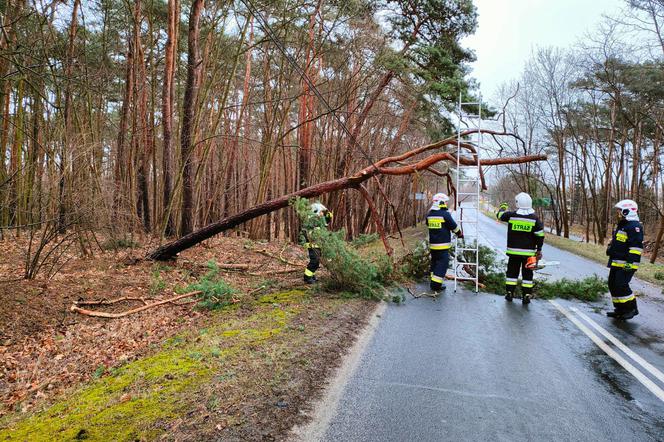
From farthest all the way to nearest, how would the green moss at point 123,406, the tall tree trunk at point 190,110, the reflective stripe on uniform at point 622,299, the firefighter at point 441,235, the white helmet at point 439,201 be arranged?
1. the tall tree trunk at point 190,110
2. the white helmet at point 439,201
3. the firefighter at point 441,235
4. the reflective stripe on uniform at point 622,299
5. the green moss at point 123,406

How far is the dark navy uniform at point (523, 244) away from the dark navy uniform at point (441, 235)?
1077 millimetres

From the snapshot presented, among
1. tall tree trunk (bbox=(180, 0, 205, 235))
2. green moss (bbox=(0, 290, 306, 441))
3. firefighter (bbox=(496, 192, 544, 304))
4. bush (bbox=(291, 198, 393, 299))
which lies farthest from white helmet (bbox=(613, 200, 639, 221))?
tall tree trunk (bbox=(180, 0, 205, 235))

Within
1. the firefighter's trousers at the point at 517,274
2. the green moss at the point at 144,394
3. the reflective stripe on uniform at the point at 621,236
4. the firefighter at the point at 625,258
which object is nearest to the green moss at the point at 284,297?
the green moss at the point at 144,394

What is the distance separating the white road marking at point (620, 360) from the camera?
384 centimetres

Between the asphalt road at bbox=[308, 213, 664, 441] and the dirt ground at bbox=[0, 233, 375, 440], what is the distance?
19.5 inches

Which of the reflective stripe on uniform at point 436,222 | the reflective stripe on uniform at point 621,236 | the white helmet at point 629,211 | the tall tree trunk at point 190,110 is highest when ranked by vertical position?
the tall tree trunk at point 190,110

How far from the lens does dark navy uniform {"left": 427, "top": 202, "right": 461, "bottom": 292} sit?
8078mm

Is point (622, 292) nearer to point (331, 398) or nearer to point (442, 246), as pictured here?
point (442, 246)

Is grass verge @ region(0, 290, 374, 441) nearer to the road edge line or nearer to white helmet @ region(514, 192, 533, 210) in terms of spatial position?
the road edge line

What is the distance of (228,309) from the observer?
665 cm

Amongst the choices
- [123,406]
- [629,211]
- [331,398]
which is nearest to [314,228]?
[331,398]

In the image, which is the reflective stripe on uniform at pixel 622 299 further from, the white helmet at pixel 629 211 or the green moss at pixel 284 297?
the green moss at pixel 284 297

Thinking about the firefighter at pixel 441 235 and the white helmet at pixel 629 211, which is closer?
the white helmet at pixel 629 211

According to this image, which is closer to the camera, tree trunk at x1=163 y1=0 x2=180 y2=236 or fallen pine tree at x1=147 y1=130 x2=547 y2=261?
fallen pine tree at x1=147 y1=130 x2=547 y2=261
